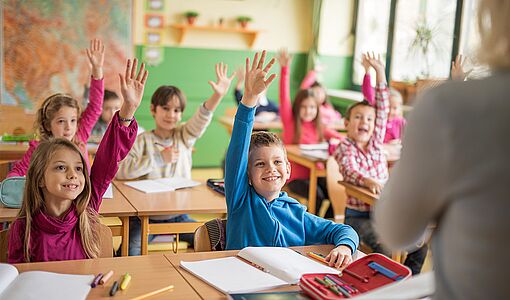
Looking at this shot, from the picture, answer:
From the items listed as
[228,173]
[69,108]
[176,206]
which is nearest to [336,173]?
[176,206]

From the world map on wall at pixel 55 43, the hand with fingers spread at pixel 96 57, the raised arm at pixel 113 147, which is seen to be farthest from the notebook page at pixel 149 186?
the world map on wall at pixel 55 43

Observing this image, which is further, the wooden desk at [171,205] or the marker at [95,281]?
the wooden desk at [171,205]

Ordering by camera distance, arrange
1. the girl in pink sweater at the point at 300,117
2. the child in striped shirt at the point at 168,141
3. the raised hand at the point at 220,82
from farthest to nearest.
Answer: the girl in pink sweater at the point at 300,117 → the raised hand at the point at 220,82 → the child in striped shirt at the point at 168,141

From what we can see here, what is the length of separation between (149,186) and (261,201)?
125 centimetres

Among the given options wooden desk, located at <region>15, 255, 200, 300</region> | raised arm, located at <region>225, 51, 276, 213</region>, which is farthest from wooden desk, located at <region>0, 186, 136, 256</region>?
wooden desk, located at <region>15, 255, 200, 300</region>

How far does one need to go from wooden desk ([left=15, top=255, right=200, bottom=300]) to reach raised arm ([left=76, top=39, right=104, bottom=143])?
176 cm

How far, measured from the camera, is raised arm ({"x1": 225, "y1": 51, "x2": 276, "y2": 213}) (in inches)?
85.7

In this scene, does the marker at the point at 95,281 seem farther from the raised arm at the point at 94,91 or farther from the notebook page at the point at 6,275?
the raised arm at the point at 94,91

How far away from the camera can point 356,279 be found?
5.54 ft

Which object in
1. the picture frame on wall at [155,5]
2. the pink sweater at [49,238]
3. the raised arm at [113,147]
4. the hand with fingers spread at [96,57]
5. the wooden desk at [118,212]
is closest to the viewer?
the pink sweater at [49,238]

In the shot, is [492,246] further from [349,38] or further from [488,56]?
[349,38]

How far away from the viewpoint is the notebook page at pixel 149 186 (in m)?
3.33

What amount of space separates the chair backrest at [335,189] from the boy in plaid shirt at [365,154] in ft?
0.63

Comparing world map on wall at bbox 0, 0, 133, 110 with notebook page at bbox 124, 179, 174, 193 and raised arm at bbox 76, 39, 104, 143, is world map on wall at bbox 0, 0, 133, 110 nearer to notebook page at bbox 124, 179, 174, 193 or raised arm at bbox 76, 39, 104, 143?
raised arm at bbox 76, 39, 104, 143
